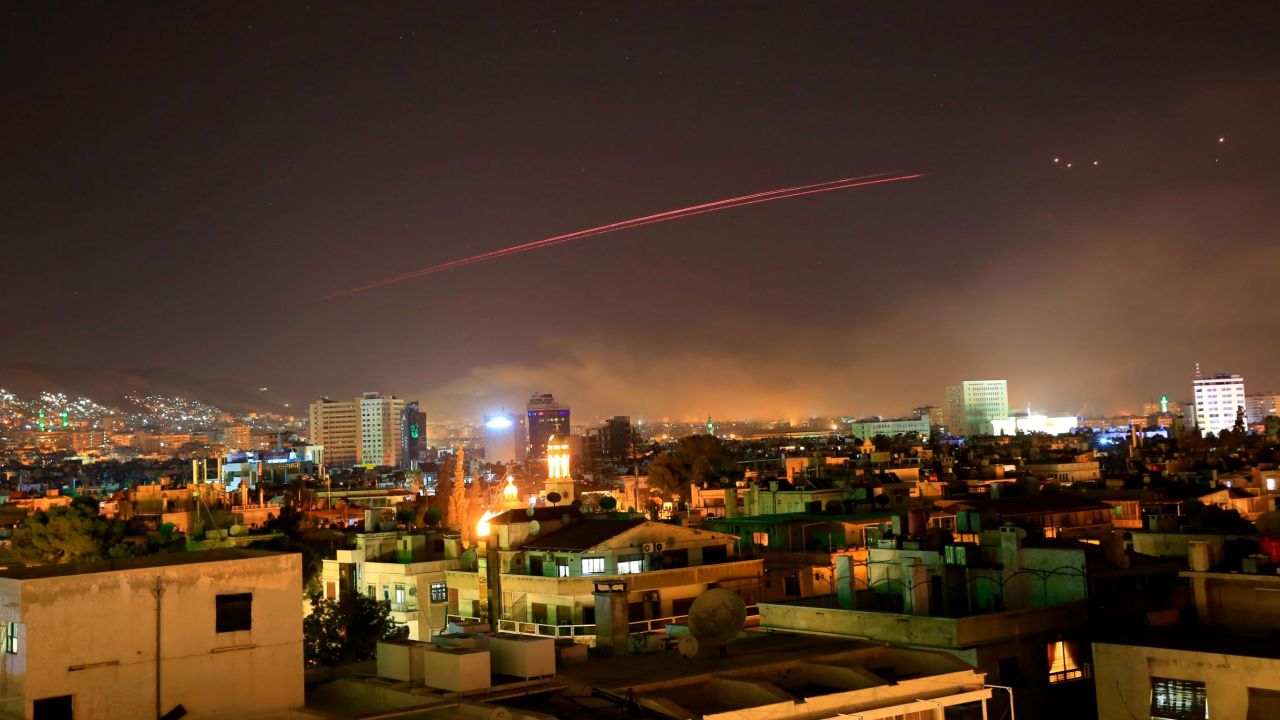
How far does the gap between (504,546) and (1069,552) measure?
1571 centimetres

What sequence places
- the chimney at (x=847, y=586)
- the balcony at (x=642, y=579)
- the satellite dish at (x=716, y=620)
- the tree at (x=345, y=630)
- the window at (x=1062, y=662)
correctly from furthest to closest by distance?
the balcony at (x=642, y=579) < the tree at (x=345, y=630) < the chimney at (x=847, y=586) < the window at (x=1062, y=662) < the satellite dish at (x=716, y=620)

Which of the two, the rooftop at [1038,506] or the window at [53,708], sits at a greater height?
the rooftop at [1038,506]

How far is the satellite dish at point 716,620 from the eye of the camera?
51.6ft

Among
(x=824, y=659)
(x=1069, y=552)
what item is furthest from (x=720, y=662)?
(x=1069, y=552)

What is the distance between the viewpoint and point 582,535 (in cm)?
3130

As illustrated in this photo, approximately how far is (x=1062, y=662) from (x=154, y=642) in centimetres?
1429

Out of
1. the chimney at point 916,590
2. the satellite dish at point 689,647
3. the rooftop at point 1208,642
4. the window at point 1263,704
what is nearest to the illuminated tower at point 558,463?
the chimney at point 916,590

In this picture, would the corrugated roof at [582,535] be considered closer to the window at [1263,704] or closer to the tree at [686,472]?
the window at [1263,704]

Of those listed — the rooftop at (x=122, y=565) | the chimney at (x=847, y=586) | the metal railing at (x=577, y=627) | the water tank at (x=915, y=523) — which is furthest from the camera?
the metal railing at (x=577, y=627)

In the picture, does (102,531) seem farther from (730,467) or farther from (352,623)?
(730,467)

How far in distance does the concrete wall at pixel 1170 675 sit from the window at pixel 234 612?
11.5 m

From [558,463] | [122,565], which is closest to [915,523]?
[122,565]

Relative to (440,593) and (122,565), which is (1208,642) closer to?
(122,565)

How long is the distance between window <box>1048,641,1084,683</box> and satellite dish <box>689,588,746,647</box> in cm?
710
